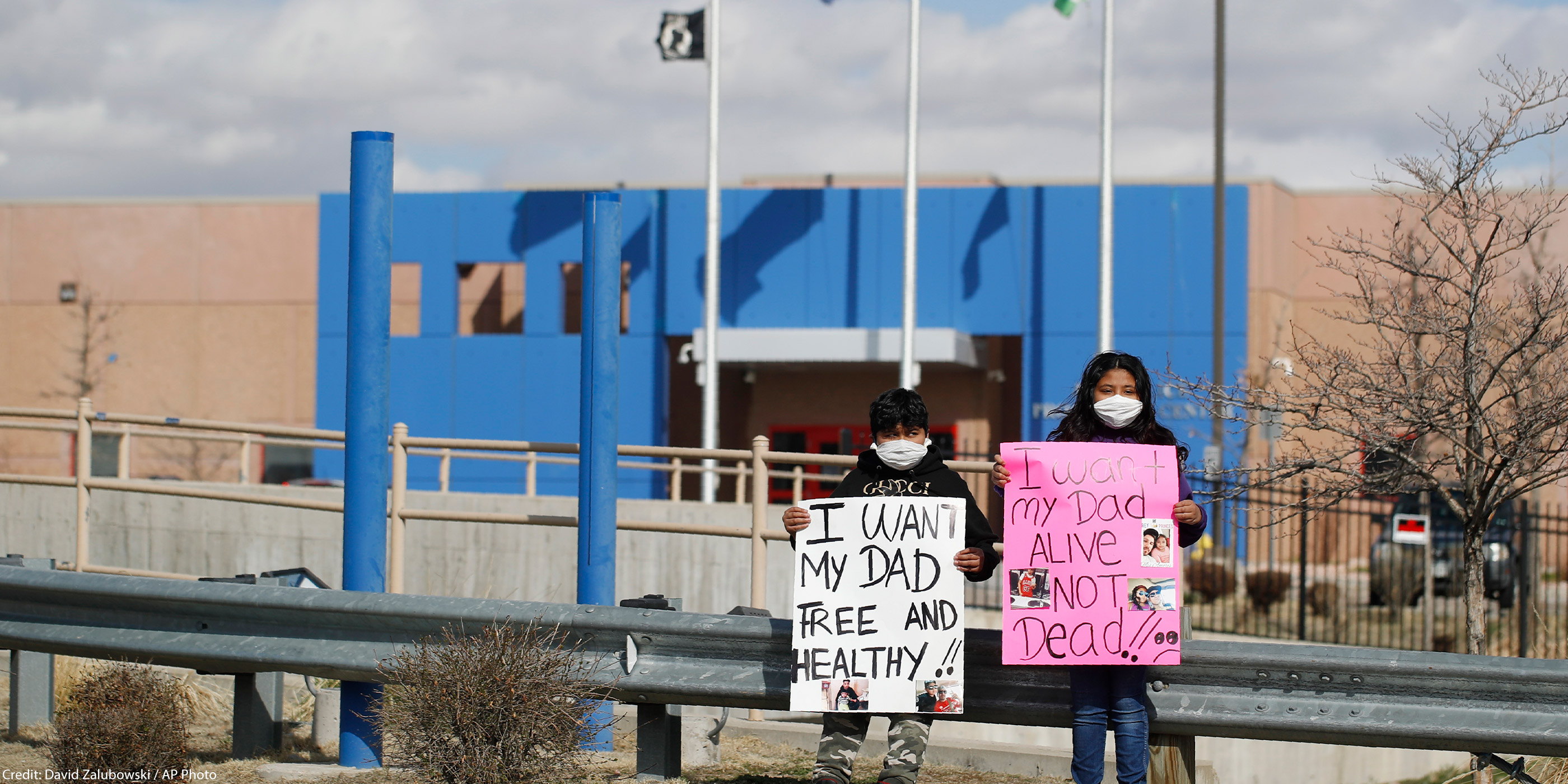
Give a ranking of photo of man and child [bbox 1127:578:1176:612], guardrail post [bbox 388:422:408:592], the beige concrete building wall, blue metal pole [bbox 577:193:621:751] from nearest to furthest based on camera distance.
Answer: photo of man and child [bbox 1127:578:1176:612] < blue metal pole [bbox 577:193:621:751] < guardrail post [bbox 388:422:408:592] < the beige concrete building wall

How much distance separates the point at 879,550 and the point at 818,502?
10.6 inches

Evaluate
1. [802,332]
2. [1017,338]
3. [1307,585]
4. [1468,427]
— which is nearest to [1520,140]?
[1468,427]

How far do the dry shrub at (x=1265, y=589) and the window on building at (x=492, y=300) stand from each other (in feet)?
70.5

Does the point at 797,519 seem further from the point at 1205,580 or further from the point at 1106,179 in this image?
the point at 1106,179

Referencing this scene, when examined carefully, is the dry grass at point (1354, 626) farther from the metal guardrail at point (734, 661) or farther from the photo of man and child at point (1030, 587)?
the photo of man and child at point (1030, 587)

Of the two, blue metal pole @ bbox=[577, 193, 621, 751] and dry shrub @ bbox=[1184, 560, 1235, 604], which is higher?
blue metal pole @ bbox=[577, 193, 621, 751]

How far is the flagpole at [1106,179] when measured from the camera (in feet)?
80.9

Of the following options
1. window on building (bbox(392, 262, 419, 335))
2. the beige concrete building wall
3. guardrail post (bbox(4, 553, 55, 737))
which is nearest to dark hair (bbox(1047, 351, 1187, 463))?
guardrail post (bbox(4, 553, 55, 737))

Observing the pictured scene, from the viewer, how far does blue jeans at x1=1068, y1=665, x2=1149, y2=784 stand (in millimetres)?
4879

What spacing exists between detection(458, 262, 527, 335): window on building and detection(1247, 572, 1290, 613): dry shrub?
21.5 m

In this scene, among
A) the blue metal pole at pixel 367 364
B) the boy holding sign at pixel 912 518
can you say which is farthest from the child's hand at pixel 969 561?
the blue metal pole at pixel 367 364

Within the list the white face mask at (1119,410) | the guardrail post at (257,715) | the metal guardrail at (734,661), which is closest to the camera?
the metal guardrail at (734,661)

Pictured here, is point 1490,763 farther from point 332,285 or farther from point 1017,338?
point 332,285

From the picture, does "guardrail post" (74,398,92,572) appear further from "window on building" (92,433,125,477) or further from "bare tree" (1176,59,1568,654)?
"window on building" (92,433,125,477)
